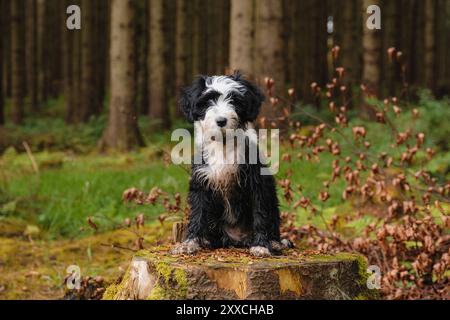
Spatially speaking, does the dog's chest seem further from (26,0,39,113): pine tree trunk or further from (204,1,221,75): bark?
(26,0,39,113): pine tree trunk

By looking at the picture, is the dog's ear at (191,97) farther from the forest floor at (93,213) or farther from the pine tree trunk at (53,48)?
the pine tree trunk at (53,48)

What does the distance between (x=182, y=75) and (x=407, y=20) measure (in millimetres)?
13584

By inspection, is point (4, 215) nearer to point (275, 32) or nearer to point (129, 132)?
point (275, 32)

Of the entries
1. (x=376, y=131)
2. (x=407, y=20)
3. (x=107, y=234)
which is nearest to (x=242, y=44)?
(x=376, y=131)

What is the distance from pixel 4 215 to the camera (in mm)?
10195

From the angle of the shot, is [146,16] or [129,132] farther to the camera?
[146,16]

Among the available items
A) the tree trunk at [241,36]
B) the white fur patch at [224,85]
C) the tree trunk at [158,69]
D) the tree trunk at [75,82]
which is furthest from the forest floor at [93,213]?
the tree trunk at [75,82]

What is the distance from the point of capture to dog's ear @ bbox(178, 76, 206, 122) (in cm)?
469

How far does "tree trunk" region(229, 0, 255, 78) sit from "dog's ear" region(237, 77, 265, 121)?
7.12 m

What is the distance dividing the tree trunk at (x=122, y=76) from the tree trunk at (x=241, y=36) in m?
4.49

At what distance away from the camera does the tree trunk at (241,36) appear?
1198cm

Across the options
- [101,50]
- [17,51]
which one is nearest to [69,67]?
[17,51]

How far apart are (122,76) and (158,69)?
12.3 feet

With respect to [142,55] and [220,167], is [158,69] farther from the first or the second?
[220,167]
